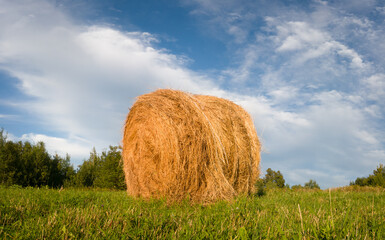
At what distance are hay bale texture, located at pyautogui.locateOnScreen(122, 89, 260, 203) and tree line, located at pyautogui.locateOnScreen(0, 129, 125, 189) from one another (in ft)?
20.1

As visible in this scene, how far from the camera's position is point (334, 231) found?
259cm

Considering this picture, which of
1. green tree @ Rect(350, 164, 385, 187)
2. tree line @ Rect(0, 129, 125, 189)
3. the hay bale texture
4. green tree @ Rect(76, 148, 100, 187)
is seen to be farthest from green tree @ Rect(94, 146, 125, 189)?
green tree @ Rect(350, 164, 385, 187)

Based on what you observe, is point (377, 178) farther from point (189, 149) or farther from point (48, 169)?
point (48, 169)

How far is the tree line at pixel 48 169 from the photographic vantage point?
45.7 feet

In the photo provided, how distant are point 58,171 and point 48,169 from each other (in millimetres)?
895

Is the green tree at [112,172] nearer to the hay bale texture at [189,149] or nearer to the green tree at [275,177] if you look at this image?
the hay bale texture at [189,149]

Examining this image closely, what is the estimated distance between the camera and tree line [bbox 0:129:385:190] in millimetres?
13930

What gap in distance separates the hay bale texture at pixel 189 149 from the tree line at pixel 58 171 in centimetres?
603

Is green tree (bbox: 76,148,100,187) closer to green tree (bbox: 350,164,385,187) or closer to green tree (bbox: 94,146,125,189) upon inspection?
green tree (bbox: 94,146,125,189)

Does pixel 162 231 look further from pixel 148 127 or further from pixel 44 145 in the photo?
pixel 44 145

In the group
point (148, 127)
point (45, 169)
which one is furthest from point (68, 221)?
point (45, 169)

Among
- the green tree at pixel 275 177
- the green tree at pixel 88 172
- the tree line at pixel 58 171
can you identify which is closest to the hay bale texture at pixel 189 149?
the tree line at pixel 58 171

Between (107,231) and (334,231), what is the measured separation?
231 cm

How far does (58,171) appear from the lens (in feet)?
53.9
